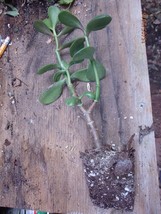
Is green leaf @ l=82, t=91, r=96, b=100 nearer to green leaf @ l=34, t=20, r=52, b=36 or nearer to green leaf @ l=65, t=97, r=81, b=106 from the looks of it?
green leaf @ l=65, t=97, r=81, b=106

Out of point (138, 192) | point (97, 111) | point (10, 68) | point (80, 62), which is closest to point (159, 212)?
point (138, 192)

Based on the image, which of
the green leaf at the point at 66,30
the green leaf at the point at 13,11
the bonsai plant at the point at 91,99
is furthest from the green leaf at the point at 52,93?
the green leaf at the point at 13,11

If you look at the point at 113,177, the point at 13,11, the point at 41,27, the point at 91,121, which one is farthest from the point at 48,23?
the point at 113,177

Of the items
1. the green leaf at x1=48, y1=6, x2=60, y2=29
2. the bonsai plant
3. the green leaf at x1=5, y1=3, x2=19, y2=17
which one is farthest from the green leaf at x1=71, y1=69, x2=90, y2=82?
the green leaf at x1=5, y1=3, x2=19, y2=17

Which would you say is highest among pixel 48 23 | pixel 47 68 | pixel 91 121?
pixel 48 23

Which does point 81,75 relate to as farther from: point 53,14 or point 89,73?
point 53,14
